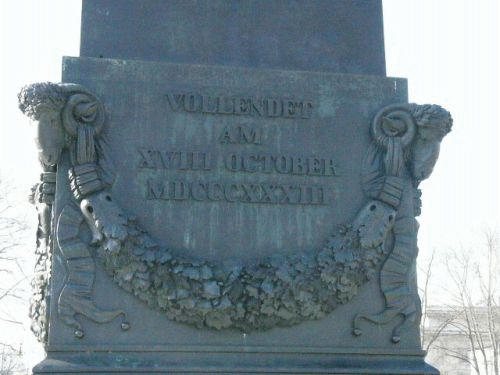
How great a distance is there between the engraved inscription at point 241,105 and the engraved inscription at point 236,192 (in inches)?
24.6

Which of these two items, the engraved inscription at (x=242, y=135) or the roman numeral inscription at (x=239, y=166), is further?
the engraved inscription at (x=242, y=135)

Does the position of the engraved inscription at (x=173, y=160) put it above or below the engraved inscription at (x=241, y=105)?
below

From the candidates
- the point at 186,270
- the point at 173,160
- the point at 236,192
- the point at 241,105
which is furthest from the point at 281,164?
the point at 186,270

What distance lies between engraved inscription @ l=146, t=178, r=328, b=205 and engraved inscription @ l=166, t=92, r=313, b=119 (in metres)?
0.62

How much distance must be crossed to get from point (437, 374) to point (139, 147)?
119 inches

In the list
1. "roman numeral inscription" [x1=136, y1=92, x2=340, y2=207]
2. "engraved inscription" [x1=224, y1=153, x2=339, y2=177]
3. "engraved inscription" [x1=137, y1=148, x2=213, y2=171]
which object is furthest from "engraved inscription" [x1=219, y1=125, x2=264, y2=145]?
"engraved inscription" [x1=137, y1=148, x2=213, y2=171]

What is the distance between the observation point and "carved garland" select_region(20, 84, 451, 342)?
668cm

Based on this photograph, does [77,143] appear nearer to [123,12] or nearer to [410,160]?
[123,12]

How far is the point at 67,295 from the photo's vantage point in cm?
666

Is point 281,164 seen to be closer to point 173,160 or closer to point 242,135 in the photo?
point 242,135

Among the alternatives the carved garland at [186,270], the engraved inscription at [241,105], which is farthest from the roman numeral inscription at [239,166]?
the carved garland at [186,270]

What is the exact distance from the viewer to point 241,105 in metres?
7.31

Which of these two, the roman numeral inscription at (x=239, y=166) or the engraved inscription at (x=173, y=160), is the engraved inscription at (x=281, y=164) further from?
the engraved inscription at (x=173, y=160)

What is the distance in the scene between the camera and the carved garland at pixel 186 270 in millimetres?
6680
